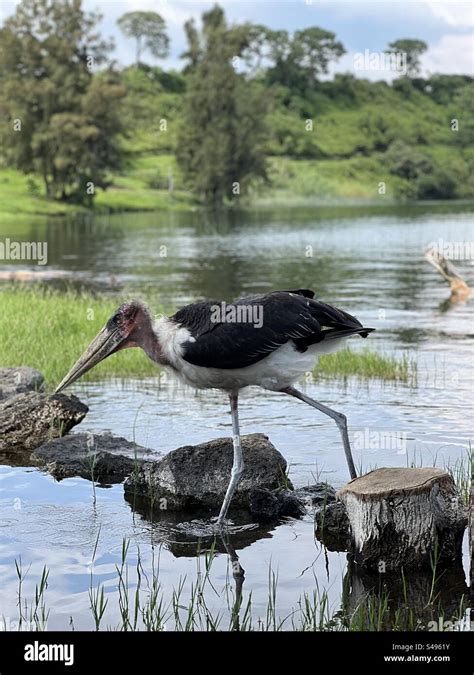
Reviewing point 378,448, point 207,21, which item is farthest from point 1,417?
point 207,21

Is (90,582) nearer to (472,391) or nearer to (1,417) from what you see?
(1,417)

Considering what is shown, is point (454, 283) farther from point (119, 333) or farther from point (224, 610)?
point (224, 610)

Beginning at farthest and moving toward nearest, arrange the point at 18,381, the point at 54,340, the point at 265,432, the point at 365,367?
the point at 54,340, the point at 365,367, the point at 18,381, the point at 265,432

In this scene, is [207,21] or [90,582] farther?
[207,21]

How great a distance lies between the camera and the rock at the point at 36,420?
1367 centimetres

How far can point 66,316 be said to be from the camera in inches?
901

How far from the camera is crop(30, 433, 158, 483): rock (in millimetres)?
12422

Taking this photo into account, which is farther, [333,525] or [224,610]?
[333,525]

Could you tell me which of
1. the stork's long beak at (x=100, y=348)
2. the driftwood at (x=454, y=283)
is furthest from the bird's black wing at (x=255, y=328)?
the driftwood at (x=454, y=283)

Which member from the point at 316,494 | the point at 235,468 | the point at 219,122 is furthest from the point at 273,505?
the point at 219,122

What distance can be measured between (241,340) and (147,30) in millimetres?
195628

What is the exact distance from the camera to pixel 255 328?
10.2m

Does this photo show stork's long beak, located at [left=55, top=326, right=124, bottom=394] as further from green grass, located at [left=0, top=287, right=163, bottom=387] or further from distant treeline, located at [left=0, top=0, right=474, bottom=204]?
distant treeline, located at [left=0, top=0, right=474, bottom=204]
